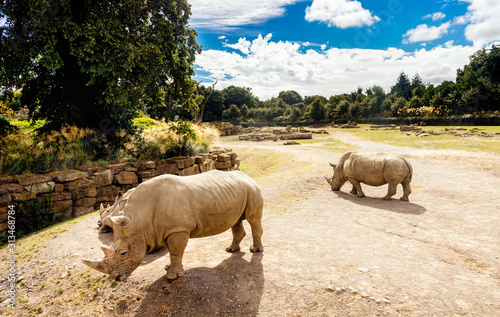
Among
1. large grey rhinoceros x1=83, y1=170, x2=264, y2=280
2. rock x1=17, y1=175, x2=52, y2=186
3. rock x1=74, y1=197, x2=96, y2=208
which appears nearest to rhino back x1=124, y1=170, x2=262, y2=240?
large grey rhinoceros x1=83, y1=170, x2=264, y2=280

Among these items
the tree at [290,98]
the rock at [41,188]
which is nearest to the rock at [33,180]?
the rock at [41,188]

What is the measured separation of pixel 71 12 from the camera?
9.45 m

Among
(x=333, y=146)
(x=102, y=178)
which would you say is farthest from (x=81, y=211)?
(x=333, y=146)

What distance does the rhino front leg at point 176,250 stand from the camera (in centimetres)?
379

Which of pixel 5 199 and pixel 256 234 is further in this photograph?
pixel 5 199

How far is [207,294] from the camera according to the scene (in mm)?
3859

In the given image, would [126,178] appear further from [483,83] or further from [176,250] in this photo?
[483,83]

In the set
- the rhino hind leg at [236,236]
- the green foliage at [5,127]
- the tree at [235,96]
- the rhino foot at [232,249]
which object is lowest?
the rhino foot at [232,249]

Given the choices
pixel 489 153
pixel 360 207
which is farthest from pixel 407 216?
pixel 489 153

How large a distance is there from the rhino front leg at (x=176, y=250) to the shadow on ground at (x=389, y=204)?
7.62 m

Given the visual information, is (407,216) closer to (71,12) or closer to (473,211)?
(473,211)

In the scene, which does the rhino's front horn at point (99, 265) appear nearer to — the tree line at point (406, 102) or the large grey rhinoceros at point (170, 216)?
the large grey rhinoceros at point (170, 216)

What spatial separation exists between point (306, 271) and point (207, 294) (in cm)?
181

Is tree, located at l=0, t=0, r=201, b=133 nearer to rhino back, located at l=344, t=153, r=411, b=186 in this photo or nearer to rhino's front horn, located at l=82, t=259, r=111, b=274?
rhino's front horn, located at l=82, t=259, r=111, b=274
